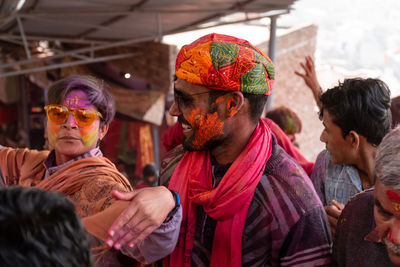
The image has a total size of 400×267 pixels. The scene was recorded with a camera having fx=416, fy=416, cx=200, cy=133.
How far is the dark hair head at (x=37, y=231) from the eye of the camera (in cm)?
84

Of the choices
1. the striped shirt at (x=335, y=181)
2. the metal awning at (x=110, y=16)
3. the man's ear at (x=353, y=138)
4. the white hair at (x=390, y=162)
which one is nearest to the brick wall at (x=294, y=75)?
the metal awning at (x=110, y=16)

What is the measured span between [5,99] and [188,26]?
21.3 ft

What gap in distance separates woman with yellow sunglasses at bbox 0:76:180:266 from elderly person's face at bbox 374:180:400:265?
1.09 metres

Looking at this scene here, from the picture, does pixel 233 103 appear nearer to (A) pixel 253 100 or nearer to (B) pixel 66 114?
(A) pixel 253 100

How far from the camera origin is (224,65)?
5.89ft

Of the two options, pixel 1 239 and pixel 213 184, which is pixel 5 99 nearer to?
pixel 213 184

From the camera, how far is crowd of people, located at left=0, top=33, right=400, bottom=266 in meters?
1.39

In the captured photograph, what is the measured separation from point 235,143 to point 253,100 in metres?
0.21

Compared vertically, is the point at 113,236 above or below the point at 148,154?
above

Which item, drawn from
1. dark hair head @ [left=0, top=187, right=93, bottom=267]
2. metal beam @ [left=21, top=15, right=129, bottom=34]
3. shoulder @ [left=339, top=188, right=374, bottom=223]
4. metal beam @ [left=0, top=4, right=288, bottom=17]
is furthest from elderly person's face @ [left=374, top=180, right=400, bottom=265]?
metal beam @ [left=21, top=15, right=129, bottom=34]

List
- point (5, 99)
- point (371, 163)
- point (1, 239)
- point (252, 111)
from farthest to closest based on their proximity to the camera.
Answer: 1. point (5, 99)
2. point (371, 163)
3. point (252, 111)
4. point (1, 239)

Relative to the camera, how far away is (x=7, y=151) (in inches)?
95.8

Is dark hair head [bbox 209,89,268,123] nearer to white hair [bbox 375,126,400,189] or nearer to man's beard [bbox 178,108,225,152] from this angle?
man's beard [bbox 178,108,225,152]

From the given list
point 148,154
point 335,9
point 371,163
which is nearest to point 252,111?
point 371,163
